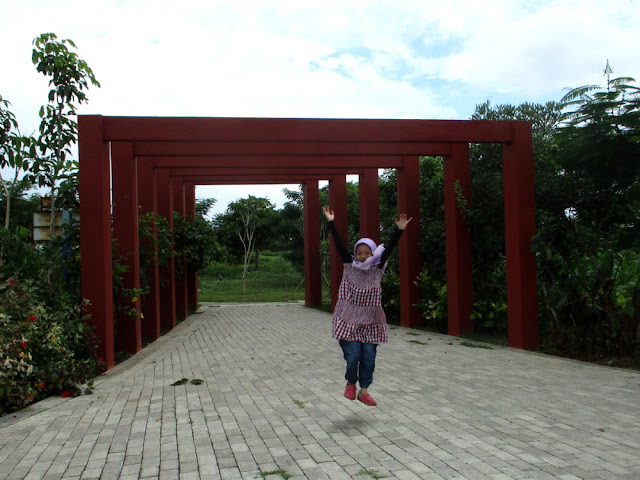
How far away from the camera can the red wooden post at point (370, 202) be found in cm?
1309

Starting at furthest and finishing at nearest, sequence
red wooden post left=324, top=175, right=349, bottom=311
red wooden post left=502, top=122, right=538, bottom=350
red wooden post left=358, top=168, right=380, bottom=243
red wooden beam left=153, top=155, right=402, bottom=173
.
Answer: red wooden post left=324, top=175, right=349, bottom=311, red wooden post left=358, top=168, right=380, bottom=243, red wooden beam left=153, top=155, right=402, bottom=173, red wooden post left=502, top=122, right=538, bottom=350

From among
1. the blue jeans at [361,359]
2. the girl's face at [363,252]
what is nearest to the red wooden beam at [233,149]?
the girl's face at [363,252]

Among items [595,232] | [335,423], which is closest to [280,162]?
[595,232]

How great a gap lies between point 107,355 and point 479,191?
655 centimetres

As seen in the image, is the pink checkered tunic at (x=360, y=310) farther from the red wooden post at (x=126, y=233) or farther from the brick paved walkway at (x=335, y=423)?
the red wooden post at (x=126, y=233)

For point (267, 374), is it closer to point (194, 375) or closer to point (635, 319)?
point (194, 375)

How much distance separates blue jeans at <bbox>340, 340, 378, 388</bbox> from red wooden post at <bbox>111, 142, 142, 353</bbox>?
4553 mm

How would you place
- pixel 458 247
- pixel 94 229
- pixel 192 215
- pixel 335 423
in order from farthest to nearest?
pixel 192 215 < pixel 458 247 < pixel 94 229 < pixel 335 423

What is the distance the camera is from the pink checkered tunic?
4.99 meters

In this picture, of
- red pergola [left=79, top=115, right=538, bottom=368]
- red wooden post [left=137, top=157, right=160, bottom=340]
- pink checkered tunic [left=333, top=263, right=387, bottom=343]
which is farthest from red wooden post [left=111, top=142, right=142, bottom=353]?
pink checkered tunic [left=333, top=263, right=387, bottom=343]

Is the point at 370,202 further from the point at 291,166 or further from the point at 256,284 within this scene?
the point at 256,284

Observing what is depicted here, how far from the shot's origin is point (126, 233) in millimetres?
8781

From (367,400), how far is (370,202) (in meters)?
8.45

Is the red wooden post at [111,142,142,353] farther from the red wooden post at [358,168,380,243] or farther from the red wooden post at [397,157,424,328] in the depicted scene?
the red wooden post at [358,168,380,243]
